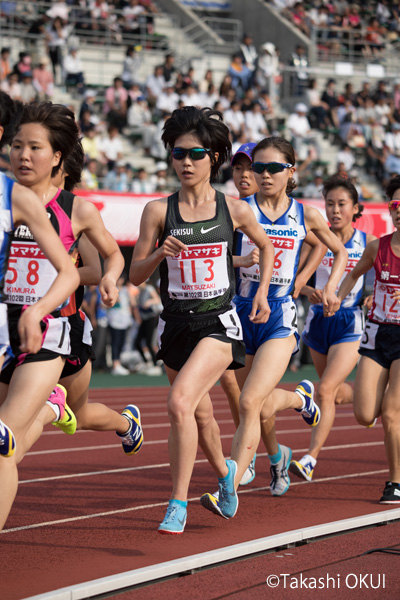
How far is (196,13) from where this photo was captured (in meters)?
29.6

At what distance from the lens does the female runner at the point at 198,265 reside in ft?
19.2

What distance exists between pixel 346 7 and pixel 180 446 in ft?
91.5

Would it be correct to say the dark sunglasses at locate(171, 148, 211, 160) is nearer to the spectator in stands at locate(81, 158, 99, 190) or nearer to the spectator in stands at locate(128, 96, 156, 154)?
the spectator in stands at locate(81, 158, 99, 190)

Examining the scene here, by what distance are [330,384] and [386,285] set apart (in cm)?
113

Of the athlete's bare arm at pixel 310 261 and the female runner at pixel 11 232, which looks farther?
the athlete's bare arm at pixel 310 261

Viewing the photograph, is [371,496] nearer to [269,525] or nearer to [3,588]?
[269,525]

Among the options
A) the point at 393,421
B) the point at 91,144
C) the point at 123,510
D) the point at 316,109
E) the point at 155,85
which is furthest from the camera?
the point at 316,109

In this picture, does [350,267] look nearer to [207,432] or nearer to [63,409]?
[207,432]

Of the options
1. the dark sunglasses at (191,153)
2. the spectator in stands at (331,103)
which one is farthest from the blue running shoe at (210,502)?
the spectator in stands at (331,103)

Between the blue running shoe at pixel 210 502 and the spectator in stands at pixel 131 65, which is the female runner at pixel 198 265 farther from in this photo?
the spectator in stands at pixel 131 65

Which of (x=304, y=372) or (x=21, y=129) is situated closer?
(x=21, y=129)

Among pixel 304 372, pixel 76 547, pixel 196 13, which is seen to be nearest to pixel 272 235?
pixel 76 547

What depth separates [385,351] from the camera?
7254 millimetres

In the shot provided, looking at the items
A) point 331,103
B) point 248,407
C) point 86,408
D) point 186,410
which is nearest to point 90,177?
point 331,103
